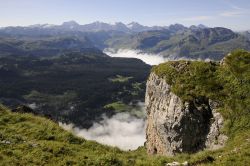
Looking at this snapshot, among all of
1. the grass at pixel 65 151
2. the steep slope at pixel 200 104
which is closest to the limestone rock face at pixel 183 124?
the steep slope at pixel 200 104

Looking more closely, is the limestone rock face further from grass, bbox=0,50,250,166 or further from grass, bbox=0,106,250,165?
grass, bbox=0,106,250,165

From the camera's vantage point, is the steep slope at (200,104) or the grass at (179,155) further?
the steep slope at (200,104)

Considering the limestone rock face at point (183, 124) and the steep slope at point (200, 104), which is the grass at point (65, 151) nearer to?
the steep slope at point (200, 104)

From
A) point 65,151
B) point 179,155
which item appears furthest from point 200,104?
point 65,151

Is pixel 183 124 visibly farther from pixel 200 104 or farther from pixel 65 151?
pixel 65 151

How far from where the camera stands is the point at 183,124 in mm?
46656

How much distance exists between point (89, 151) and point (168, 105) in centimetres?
2283

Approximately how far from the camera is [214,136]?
135 ft

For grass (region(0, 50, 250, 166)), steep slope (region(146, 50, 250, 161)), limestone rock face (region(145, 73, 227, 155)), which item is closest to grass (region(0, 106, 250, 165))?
grass (region(0, 50, 250, 166))

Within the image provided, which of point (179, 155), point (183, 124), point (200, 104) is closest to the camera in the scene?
point (179, 155)

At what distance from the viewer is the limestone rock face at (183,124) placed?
140 ft

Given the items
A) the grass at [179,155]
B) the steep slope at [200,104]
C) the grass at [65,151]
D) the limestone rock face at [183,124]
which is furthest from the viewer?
the limestone rock face at [183,124]

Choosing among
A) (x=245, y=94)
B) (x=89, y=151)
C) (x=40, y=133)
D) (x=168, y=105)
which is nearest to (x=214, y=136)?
(x=245, y=94)

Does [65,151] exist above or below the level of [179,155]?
above
